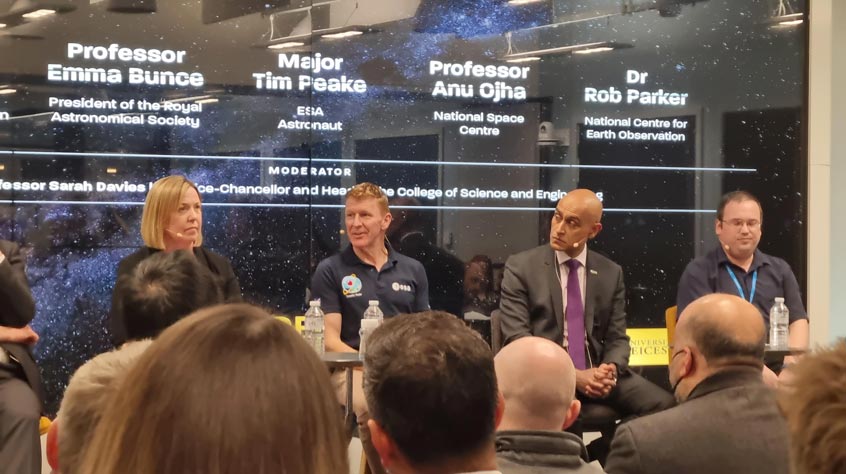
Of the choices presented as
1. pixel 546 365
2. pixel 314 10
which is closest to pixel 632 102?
pixel 314 10

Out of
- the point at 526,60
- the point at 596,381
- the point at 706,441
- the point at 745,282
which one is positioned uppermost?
the point at 526,60

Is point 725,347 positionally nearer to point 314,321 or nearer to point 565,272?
point 565,272

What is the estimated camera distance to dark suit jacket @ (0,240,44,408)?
13.7ft

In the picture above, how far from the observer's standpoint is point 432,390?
1698 millimetres

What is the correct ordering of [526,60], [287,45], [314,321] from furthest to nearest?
[526,60] → [287,45] → [314,321]

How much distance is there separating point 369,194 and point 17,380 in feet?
5.65

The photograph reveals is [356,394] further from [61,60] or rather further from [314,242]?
[61,60]

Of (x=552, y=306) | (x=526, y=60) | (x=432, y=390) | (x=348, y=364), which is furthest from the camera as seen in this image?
(x=526, y=60)

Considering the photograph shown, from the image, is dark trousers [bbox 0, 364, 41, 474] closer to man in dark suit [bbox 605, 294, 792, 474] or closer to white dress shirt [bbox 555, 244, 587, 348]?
white dress shirt [bbox 555, 244, 587, 348]

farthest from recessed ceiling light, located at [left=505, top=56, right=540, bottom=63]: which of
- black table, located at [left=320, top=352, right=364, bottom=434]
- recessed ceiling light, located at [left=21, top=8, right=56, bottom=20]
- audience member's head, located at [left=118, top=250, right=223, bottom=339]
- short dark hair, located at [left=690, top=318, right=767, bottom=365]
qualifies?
audience member's head, located at [left=118, top=250, right=223, bottom=339]

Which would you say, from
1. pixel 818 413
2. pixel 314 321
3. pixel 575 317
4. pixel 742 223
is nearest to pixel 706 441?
pixel 818 413

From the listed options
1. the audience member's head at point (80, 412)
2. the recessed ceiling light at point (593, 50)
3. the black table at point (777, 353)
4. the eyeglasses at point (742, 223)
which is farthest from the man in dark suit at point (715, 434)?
the recessed ceiling light at point (593, 50)

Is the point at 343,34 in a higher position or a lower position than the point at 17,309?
higher

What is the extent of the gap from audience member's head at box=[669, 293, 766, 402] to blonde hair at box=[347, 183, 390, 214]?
7.73ft
